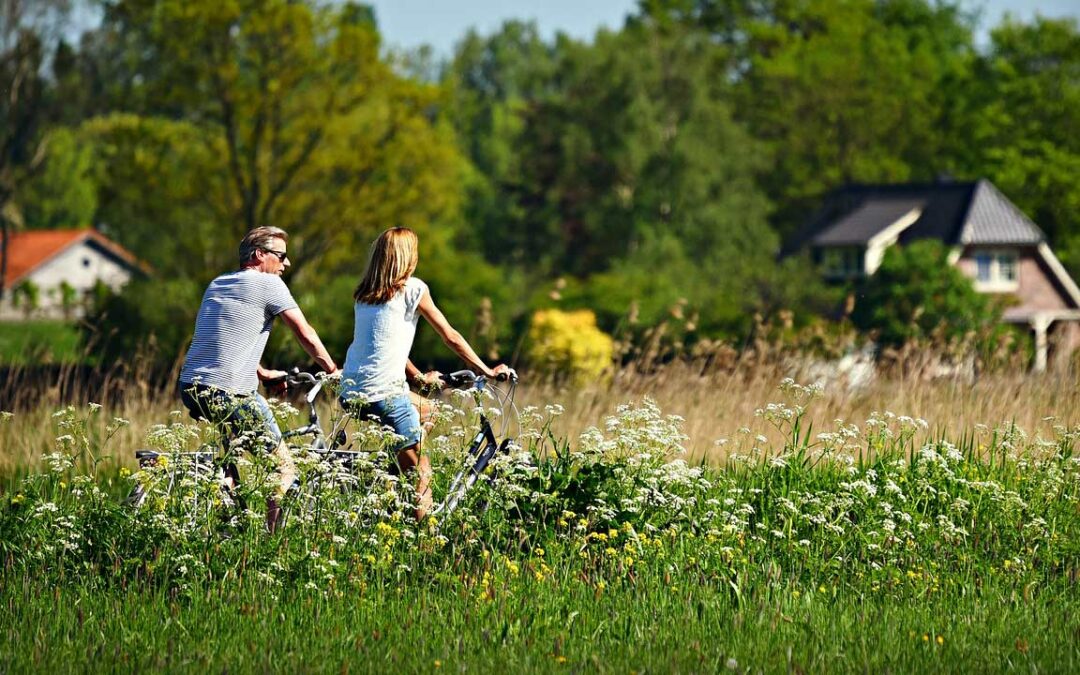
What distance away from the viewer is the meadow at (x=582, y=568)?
17.5 feet

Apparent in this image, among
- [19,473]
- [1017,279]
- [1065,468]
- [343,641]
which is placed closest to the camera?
[343,641]

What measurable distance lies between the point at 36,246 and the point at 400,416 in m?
72.7

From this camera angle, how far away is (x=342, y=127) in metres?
31.9

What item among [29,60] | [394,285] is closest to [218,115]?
[29,60]

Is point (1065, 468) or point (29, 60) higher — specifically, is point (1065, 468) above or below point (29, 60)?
below

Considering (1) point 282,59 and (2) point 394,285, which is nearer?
(2) point 394,285

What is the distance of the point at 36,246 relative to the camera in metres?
74.9

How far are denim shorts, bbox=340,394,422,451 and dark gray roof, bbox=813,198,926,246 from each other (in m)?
43.8

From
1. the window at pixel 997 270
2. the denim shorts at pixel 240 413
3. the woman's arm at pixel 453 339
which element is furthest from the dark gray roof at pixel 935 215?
the denim shorts at pixel 240 413

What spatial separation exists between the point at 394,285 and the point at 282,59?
2529 centimetres

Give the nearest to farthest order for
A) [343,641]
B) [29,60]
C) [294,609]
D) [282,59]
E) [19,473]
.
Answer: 1. [343,641]
2. [294,609]
3. [19,473]
4. [282,59]
5. [29,60]

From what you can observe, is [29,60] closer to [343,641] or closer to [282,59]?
[282,59]

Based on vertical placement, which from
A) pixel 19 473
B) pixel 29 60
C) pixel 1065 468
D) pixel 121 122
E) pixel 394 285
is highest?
pixel 29 60

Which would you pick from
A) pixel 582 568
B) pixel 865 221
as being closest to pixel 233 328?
pixel 582 568
